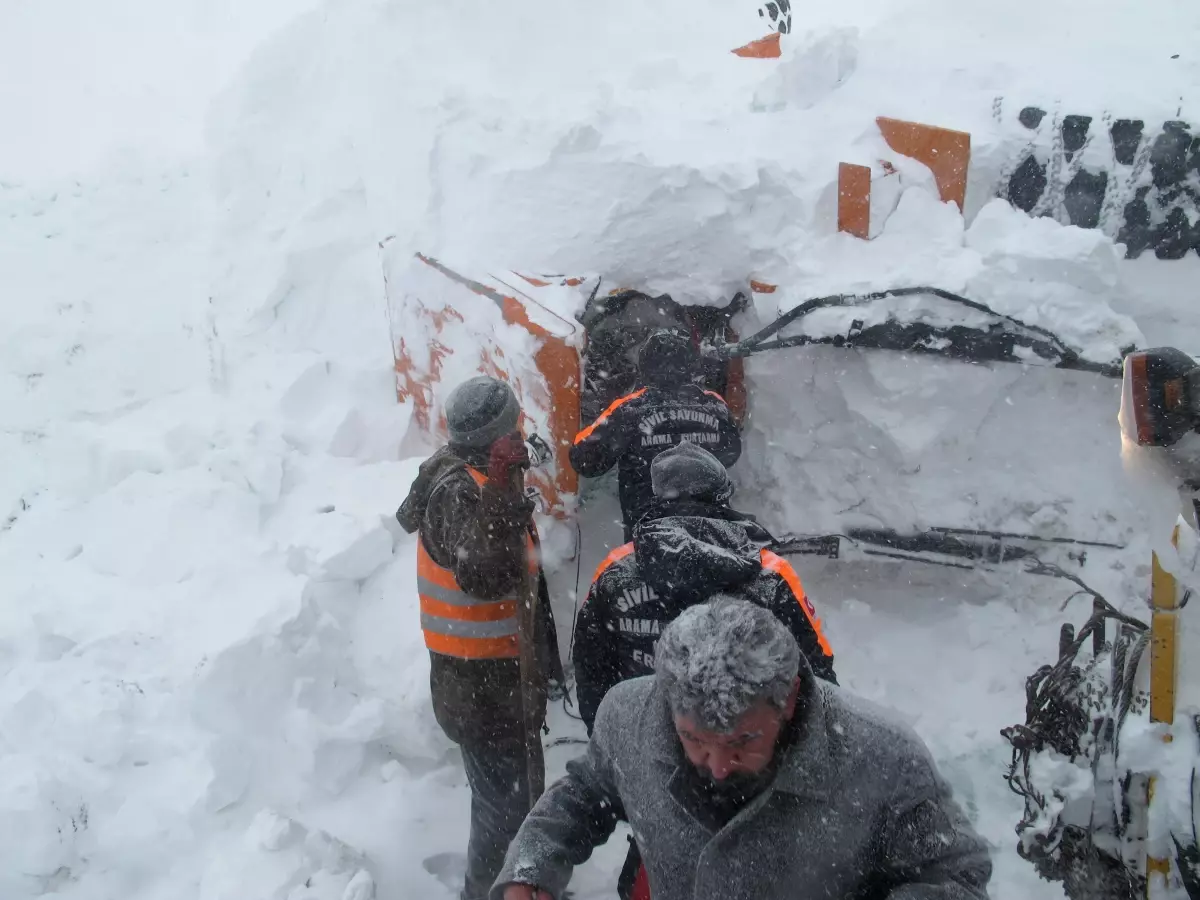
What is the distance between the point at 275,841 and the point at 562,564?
1750 millimetres

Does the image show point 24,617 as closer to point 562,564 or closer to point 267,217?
point 562,564

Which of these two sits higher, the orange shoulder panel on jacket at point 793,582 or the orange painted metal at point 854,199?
the orange painted metal at point 854,199

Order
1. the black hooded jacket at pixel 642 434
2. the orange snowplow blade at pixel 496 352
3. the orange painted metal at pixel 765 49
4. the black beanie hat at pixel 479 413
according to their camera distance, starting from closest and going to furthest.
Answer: the black beanie hat at pixel 479 413
the black hooded jacket at pixel 642 434
the orange snowplow blade at pixel 496 352
the orange painted metal at pixel 765 49

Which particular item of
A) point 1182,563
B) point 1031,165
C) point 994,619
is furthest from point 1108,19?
point 1182,563

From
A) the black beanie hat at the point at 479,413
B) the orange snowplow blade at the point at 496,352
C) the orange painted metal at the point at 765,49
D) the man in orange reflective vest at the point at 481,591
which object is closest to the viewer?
the man in orange reflective vest at the point at 481,591

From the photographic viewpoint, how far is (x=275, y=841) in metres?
3.03

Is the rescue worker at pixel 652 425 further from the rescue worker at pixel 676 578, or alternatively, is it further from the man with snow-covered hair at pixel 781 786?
the man with snow-covered hair at pixel 781 786

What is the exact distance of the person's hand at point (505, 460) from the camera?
8.88 feet

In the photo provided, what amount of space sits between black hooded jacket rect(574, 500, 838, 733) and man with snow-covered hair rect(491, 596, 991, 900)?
0.70 metres

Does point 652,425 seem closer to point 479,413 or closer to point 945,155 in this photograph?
point 479,413

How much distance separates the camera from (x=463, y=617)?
2928 mm

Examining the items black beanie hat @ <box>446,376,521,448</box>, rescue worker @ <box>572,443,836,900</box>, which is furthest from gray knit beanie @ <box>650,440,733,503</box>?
black beanie hat @ <box>446,376,521,448</box>

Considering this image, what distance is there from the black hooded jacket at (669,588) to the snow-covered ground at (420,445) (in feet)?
3.95

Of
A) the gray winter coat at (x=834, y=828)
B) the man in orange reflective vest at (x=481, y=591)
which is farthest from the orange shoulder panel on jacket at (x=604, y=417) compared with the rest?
the gray winter coat at (x=834, y=828)
